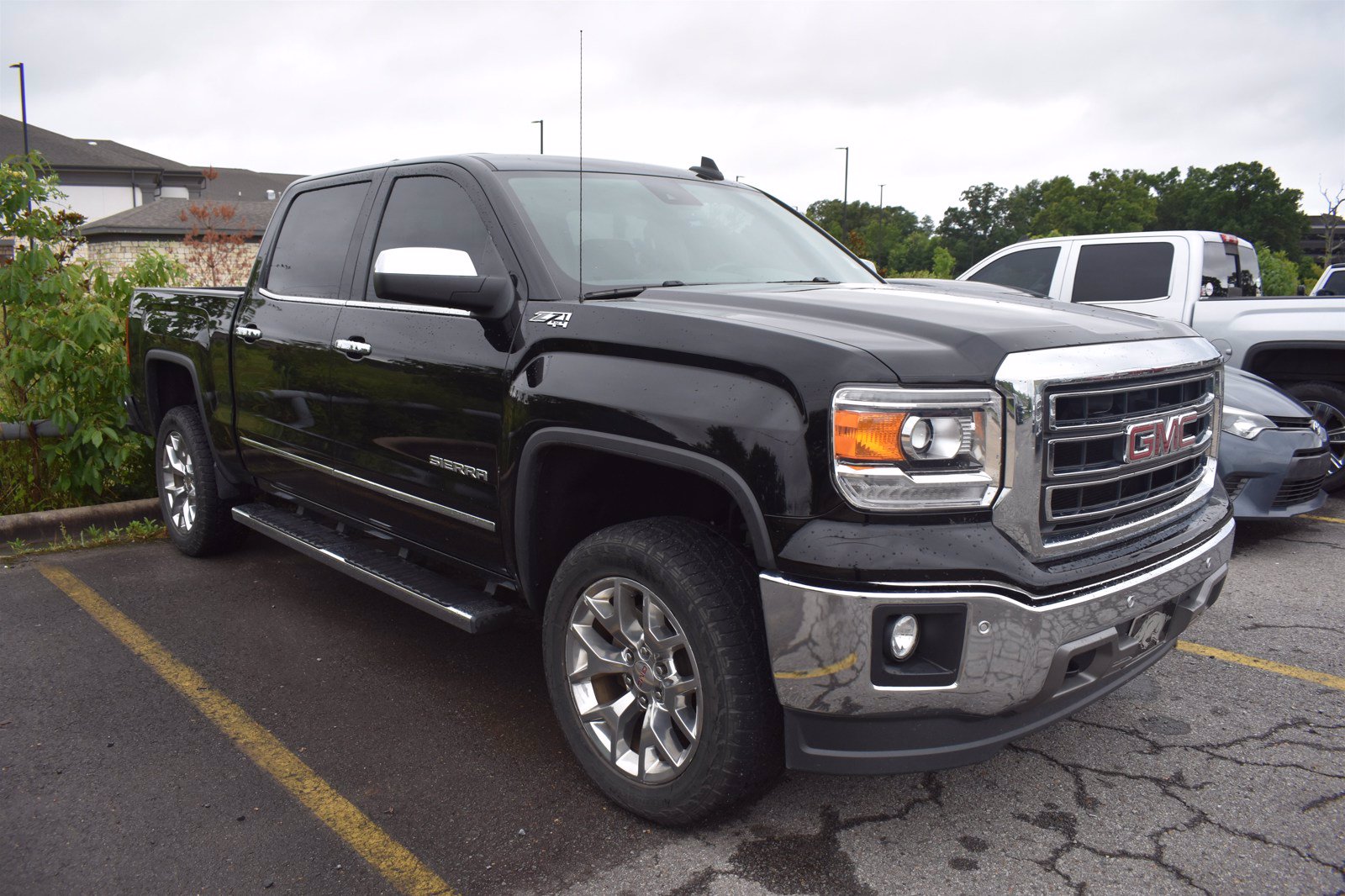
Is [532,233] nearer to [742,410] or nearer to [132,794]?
[742,410]

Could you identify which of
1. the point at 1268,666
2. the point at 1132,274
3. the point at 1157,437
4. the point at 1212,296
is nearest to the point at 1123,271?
the point at 1132,274

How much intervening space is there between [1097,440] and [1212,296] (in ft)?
23.0

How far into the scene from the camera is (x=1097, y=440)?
2572 mm

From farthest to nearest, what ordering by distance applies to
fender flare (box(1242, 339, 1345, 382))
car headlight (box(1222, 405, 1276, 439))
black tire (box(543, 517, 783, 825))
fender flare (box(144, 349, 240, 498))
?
fender flare (box(1242, 339, 1345, 382)) < car headlight (box(1222, 405, 1276, 439)) < fender flare (box(144, 349, 240, 498)) < black tire (box(543, 517, 783, 825))

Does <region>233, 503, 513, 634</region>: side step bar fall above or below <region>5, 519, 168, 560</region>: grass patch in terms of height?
above

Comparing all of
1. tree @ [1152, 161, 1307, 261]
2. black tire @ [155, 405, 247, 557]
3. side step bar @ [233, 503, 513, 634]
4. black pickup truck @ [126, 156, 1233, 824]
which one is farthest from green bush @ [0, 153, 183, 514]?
tree @ [1152, 161, 1307, 261]

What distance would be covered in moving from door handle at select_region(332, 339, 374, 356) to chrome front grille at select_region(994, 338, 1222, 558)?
2.38 m

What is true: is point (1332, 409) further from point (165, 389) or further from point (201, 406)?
point (165, 389)

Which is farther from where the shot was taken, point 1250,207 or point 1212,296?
point 1250,207

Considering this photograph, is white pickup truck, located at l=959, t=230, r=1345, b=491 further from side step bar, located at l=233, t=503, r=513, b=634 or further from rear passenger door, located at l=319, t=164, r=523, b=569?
side step bar, located at l=233, t=503, r=513, b=634

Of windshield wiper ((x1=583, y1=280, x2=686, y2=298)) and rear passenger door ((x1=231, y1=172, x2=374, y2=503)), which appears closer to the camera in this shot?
windshield wiper ((x1=583, y1=280, x2=686, y2=298))

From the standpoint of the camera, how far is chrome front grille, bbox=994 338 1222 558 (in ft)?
7.88

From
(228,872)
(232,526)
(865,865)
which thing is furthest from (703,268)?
(232,526)

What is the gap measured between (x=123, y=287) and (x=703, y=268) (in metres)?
4.82
